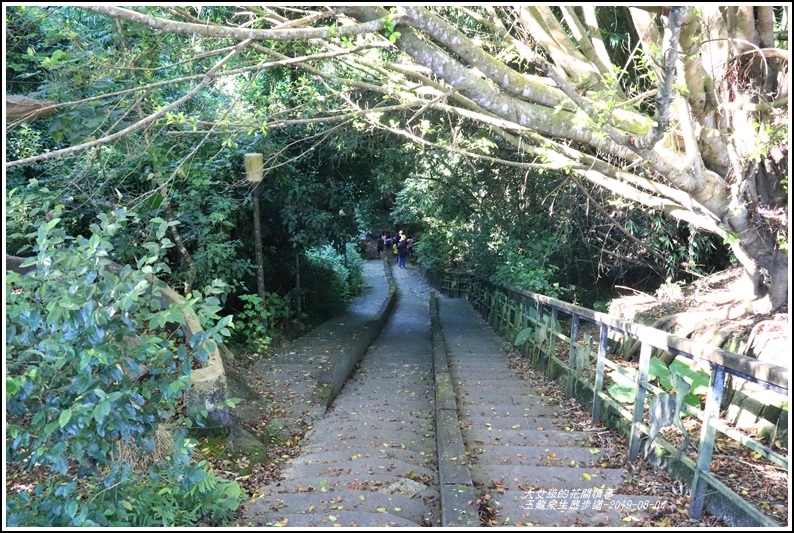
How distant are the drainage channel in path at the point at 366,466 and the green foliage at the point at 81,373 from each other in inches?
39.0

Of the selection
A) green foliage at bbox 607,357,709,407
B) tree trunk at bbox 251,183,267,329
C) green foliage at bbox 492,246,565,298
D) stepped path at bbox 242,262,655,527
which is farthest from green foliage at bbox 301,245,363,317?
green foliage at bbox 607,357,709,407

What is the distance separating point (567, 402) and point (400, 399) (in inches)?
82.2

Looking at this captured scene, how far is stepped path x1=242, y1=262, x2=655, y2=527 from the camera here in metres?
3.63

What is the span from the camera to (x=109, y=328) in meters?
2.83

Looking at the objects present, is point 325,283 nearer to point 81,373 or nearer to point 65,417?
point 81,373

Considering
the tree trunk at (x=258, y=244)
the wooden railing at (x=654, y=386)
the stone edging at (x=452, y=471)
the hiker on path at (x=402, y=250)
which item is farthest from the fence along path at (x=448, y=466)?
the hiker on path at (x=402, y=250)

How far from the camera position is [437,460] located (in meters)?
4.98

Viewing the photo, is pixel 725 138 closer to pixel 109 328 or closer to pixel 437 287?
pixel 109 328

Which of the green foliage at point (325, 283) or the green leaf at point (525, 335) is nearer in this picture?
the green leaf at point (525, 335)

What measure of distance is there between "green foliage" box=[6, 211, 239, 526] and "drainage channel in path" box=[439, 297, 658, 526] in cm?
212

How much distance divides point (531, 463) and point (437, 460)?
821 millimetres

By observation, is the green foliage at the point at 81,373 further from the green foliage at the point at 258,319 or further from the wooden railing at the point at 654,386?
the green foliage at the point at 258,319

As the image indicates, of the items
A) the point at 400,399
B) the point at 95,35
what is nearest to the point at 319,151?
the point at 95,35

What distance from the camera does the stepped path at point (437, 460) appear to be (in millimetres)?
3629
